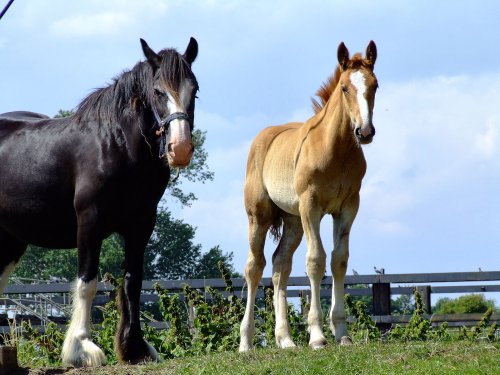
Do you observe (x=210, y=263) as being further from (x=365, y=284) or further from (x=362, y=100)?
(x=362, y=100)

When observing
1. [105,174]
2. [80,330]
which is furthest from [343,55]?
[80,330]

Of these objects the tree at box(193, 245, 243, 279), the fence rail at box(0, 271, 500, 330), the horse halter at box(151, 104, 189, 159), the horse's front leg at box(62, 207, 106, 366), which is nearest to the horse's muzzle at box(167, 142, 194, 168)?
the horse halter at box(151, 104, 189, 159)

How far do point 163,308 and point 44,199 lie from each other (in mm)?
2783

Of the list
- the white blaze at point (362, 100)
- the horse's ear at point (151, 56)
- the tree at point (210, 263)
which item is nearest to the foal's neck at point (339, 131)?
the white blaze at point (362, 100)

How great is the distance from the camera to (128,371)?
22.0 ft

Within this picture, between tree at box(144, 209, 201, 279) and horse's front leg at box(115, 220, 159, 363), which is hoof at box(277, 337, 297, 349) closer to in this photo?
horse's front leg at box(115, 220, 159, 363)

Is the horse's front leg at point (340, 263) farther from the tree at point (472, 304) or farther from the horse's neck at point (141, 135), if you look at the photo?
the tree at point (472, 304)

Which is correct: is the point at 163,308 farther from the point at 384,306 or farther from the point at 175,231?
the point at 175,231

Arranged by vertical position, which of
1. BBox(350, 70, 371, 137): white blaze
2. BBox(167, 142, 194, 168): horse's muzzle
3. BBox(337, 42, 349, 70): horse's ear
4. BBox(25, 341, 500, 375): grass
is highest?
BBox(337, 42, 349, 70): horse's ear

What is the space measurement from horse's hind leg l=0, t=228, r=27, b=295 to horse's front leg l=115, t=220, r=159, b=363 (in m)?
1.45

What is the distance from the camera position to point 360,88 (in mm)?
7363

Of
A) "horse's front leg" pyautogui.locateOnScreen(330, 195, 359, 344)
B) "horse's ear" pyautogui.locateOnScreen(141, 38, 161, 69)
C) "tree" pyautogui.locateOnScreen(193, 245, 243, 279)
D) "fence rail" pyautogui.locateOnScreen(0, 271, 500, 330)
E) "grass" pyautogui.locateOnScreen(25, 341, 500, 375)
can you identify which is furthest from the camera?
"tree" pyautogui.locateOnScreen(193, 245, 243, 279)

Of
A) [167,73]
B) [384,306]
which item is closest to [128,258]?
[167,73]

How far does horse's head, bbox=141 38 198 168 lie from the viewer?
659 cm
